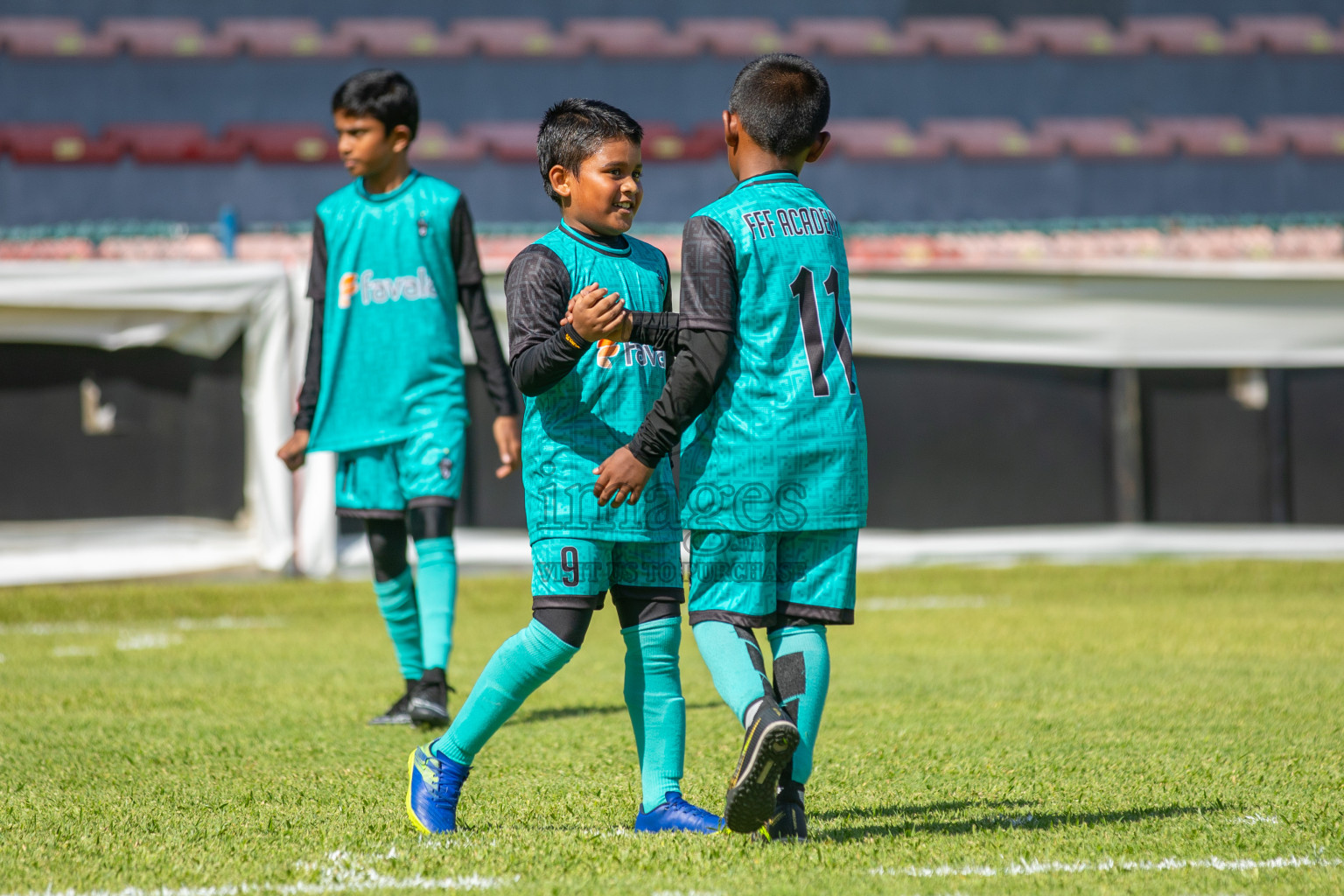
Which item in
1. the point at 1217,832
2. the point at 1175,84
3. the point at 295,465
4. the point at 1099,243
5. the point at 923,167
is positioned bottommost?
the point at 1217,832

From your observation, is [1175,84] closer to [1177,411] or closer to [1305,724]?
[1177,411]

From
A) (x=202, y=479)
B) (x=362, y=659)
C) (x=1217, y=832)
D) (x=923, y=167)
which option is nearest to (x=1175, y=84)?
(x=923, y=167)

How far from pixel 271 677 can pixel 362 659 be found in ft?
1.71

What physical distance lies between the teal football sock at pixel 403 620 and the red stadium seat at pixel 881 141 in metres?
12.2

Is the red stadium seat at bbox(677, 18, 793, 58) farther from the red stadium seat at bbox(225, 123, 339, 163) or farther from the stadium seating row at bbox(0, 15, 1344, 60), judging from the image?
the red stadium seat at bbox(225, 123, 339, 163)

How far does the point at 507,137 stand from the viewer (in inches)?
626

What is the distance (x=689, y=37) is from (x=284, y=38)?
16.1ft

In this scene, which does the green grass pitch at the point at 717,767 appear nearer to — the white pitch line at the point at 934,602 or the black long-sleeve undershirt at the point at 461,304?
the white pitch line at the point at 934,602

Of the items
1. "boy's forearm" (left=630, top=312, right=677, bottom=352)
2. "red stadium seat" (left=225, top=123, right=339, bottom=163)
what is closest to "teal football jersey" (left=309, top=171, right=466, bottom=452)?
"boy's forearm" (left=630, top=312, right=677, bottom=352)

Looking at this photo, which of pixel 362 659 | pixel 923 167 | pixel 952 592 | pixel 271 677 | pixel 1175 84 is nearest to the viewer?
pixel 271 677

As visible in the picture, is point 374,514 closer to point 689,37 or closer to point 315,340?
point 315,340

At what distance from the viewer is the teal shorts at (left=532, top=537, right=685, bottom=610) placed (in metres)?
2.39

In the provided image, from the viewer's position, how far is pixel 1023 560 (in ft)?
25.7

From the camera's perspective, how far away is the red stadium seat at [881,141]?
1559cm
